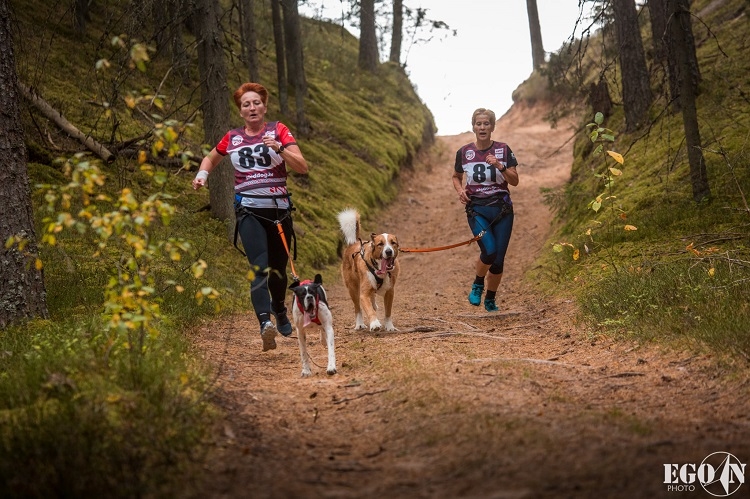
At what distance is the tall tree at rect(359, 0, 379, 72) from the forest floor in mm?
21979

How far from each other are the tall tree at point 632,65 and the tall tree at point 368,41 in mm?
16211

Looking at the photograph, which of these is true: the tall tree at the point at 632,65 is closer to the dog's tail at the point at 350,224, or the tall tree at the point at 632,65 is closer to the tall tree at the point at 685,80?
the tall tree at the point at 685,80

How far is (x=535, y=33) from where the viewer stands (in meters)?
35.0

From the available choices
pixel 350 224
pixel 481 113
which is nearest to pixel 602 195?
pixel 481 113

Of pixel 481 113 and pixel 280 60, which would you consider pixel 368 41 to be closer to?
pixel 280 60

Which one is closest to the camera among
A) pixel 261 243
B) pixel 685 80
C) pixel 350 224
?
pixel 261 243

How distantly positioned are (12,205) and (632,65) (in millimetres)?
11494

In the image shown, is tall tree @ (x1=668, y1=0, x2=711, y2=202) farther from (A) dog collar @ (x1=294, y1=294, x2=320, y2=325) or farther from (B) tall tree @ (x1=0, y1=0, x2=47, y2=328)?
(B) tall tree @ (x1=0, y1=0, x2=47, y2=328)

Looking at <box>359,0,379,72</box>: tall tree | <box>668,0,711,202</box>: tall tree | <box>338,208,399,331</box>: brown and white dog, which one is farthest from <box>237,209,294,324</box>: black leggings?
<box>359,0,379,72</box>: tall tree

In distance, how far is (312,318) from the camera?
655cm

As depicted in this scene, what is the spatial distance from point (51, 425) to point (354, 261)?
18.5 feet

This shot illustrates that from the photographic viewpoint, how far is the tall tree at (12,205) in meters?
6.60

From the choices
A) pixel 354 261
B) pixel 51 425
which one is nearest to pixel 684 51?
pixel 354 261

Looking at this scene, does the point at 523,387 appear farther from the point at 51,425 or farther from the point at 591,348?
the point at 51,425
